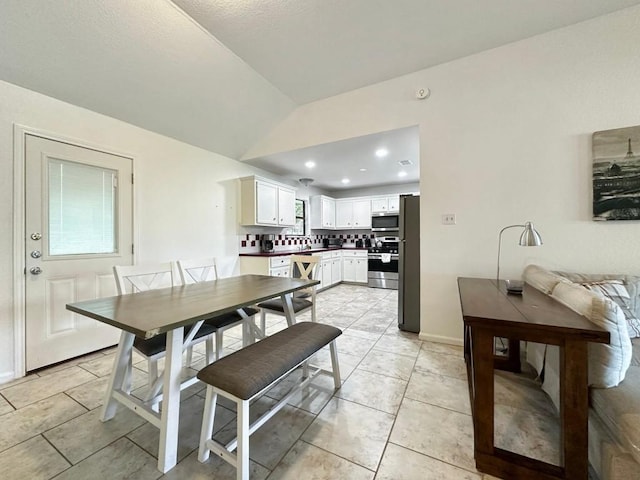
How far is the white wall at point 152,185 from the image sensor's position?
202cm

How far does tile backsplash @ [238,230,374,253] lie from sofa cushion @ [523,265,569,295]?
365 centimetres

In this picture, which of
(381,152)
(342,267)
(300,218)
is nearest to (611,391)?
(381,152)

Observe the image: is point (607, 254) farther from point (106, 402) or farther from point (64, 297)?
point (64, 297)

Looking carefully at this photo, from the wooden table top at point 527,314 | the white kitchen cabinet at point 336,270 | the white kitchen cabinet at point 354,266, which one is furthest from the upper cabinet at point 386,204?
the wooden table top at point 527,314

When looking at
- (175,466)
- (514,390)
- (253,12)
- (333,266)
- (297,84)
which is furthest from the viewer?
(333,266)

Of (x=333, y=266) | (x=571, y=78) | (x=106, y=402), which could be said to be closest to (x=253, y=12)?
(x=571, y=78)

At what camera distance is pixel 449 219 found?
2607 mm

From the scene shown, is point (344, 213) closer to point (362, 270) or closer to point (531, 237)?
point (362, 270)

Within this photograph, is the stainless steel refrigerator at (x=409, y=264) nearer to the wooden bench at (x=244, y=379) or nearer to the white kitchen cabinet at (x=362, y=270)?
the wooden bench at (x=244, y=379)

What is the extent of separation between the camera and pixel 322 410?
1660mm

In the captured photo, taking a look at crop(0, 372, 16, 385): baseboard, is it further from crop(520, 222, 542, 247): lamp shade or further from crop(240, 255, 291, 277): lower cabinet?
crop(520, 222, 542, 247): lamp shade

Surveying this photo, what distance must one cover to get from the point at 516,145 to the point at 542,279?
128cm

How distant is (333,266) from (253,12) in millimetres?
4362

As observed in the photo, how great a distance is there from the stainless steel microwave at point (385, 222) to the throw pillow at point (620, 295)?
12.7ft
